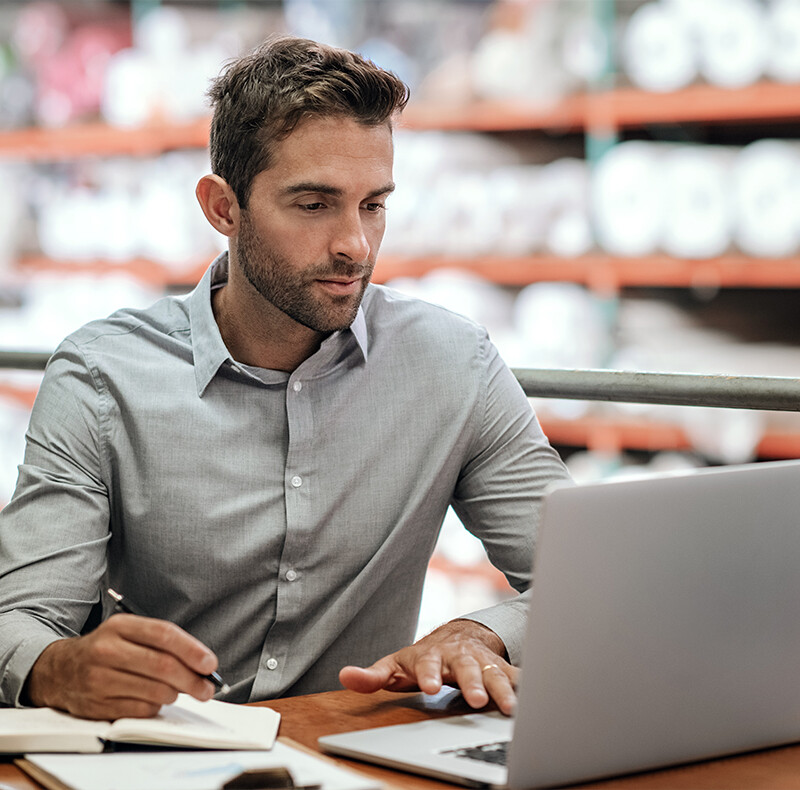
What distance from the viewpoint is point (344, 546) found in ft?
4.01

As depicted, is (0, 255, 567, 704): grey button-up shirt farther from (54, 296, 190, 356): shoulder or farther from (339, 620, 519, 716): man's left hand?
(339, 620, 519, 716): man's left hand

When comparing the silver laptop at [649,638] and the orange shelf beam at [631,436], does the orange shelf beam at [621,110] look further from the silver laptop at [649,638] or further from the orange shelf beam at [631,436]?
the silver laptop at [649,638]

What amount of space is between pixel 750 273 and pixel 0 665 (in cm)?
198

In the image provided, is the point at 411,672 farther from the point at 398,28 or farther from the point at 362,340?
the point at 398,28

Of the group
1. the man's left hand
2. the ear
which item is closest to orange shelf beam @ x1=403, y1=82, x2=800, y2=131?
the ear

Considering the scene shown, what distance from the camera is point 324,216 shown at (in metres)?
1.22

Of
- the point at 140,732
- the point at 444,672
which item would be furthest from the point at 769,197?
the point at 140,732

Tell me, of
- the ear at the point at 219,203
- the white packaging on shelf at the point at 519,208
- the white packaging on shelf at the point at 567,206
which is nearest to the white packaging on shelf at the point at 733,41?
the white packaging on shelf at the point at 567,206

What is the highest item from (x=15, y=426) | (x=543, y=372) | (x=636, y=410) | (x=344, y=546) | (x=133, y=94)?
(x=133, y=94)

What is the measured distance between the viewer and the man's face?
121 cm

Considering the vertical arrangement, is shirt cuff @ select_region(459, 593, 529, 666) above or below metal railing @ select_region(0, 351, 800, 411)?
below

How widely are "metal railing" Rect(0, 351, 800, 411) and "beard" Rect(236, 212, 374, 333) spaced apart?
0.25 m

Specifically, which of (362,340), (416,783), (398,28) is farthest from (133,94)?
(416,783)

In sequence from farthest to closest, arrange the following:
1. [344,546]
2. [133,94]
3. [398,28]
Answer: [133,94]
[398,28]
[344,546]
